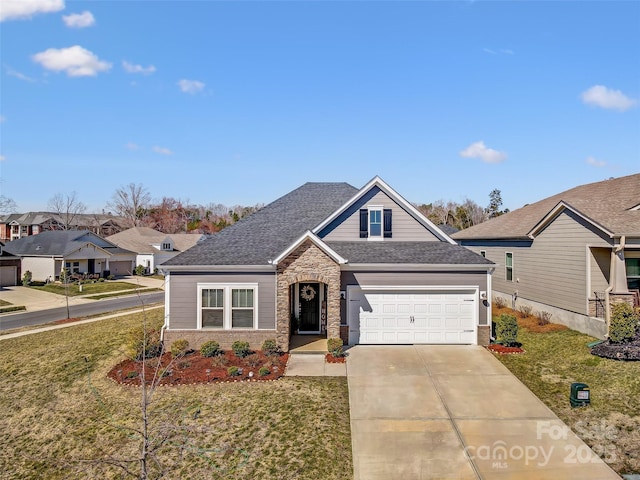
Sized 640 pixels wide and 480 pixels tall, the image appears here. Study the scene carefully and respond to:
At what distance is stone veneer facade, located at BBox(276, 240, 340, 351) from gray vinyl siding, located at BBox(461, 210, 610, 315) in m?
9.19

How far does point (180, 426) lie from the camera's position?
21.6ft

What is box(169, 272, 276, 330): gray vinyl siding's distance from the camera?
15.3 m

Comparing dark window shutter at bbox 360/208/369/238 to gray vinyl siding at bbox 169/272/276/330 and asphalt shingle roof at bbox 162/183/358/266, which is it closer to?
asphalt shingle roof at bbox 162/183/358/266

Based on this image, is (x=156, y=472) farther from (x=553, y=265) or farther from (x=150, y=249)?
(x=150, y=249)

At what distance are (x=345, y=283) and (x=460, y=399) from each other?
20.9ft

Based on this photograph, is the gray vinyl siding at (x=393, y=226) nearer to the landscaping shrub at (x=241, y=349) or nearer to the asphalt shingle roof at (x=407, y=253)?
the asphalt shingle roof at (x=407, y=253)

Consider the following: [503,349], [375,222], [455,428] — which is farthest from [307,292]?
[455,428]

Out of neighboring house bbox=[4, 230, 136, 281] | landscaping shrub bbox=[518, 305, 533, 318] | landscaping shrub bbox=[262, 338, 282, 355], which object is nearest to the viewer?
landscaping shrub bbox=[262, 338, 282, 355]

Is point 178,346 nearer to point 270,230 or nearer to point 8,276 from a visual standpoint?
point 270,230

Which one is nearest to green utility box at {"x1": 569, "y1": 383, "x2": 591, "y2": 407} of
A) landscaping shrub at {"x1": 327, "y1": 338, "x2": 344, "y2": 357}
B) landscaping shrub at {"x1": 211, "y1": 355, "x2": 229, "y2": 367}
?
landscaping shrub at {"x1": 327, "y1": 338, "x2": 344, "y2": 357}

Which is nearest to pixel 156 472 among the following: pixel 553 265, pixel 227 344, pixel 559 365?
pixel 227 344

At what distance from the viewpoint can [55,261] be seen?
4091 cm

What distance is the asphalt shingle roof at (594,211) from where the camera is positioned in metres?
15.9

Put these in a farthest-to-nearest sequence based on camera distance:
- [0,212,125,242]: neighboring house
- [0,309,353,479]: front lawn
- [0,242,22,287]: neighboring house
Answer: [0,212,125,242]: neighboring house → [0,242,22,287]: neighboring house → [0,309,353,479]: front lawn
